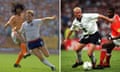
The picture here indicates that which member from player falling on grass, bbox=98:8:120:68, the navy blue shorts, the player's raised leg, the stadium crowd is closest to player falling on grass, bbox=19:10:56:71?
the navy blue shorts

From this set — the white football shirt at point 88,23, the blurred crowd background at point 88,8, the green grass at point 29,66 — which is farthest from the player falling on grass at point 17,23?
the blurred crowd background at point 88,8

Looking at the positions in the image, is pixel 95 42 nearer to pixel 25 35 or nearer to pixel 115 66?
pixel 115 66

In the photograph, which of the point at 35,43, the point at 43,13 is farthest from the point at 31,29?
the point at 43,13

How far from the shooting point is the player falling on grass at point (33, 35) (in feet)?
14.5

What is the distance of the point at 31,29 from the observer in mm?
4449

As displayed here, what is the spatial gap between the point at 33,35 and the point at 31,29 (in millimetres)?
81

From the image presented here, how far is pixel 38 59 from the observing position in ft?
16.0

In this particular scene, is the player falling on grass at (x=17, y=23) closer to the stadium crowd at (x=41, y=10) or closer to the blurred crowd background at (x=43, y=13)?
the stadium crowd at (x=41, y=10)

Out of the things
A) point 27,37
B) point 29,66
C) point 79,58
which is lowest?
point 29,66

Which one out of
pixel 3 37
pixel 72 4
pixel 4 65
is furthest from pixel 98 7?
pixel 4 65

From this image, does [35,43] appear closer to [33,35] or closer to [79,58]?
[33,35]

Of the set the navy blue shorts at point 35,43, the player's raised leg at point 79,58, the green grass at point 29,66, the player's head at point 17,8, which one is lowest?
the green grass at point 29,66

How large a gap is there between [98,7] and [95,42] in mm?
1878

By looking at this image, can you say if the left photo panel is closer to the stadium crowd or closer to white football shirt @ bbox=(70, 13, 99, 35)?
the stadium crowd
